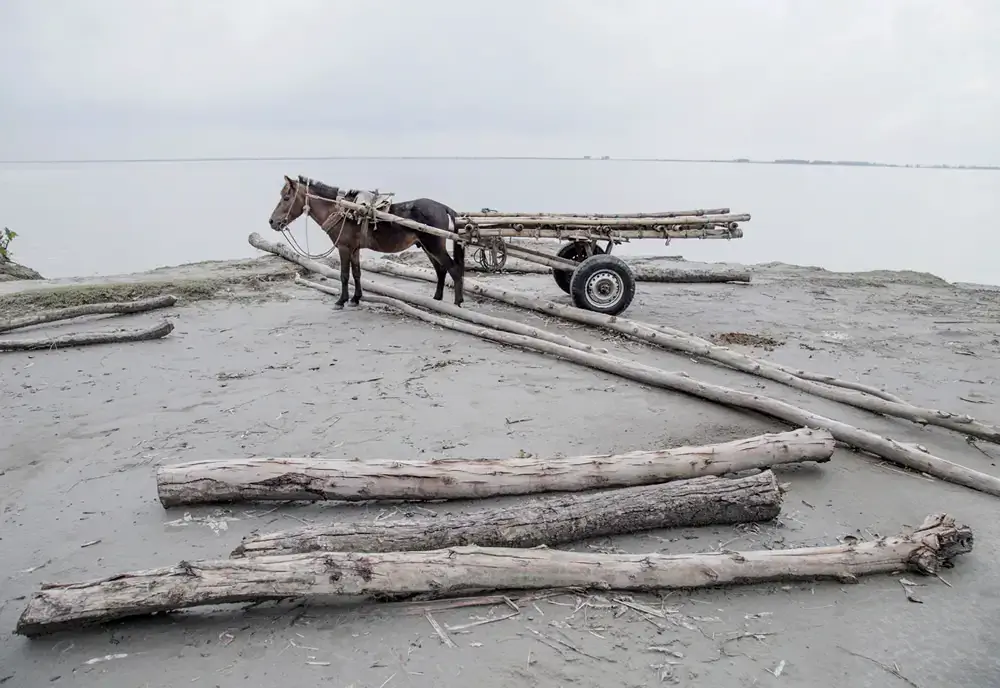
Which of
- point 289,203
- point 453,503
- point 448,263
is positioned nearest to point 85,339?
point 289,203

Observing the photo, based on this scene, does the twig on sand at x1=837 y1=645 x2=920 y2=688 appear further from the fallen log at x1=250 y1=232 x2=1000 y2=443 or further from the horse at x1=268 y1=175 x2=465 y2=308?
the horse at x1=268 y1=175 x2=465 y2=308

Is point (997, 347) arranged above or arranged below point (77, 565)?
above

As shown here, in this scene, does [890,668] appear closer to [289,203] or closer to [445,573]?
[445,573]

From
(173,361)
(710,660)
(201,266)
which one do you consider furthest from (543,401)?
(201,266)

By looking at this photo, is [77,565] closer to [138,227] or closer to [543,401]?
[543,401]

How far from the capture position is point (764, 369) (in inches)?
267

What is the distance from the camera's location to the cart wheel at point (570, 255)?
9.81m

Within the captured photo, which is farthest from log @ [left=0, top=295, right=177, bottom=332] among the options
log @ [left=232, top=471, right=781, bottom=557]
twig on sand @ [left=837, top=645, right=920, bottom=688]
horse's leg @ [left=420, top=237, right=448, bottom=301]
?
twig on sand @ [left=837, top=645, right=920, bottom=688]

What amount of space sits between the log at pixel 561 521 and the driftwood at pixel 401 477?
0.55ft

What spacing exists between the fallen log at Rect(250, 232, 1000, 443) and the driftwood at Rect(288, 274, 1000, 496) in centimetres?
73

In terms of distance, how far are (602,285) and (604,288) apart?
6 centimetres

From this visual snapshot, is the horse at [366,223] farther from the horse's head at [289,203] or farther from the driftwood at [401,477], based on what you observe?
the driftwood at [401,477]

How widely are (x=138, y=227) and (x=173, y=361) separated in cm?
2586

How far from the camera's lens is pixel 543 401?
6039 mm
